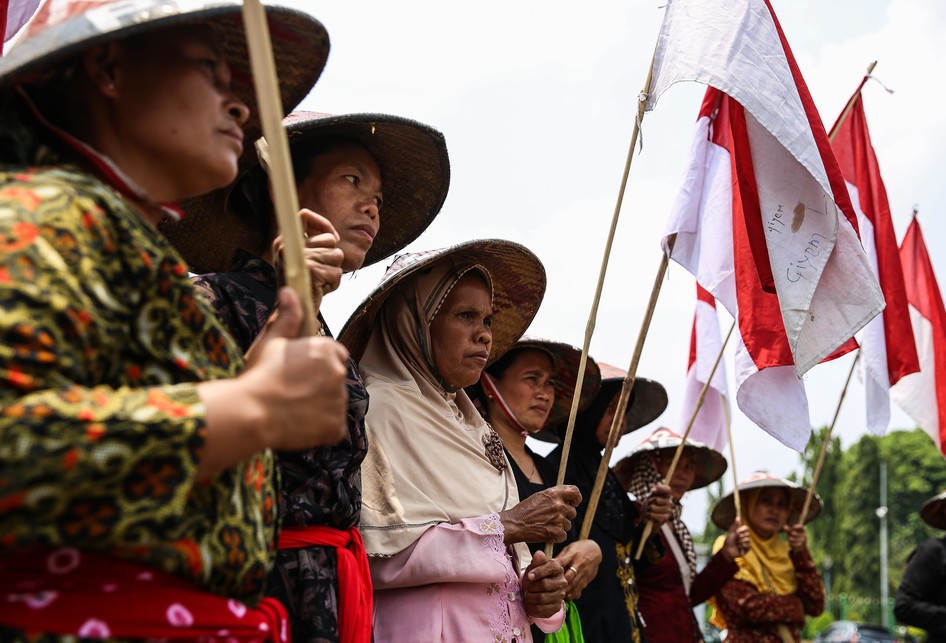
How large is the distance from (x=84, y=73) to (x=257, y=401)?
0.76m

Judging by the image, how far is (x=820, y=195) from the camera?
4.03 metres

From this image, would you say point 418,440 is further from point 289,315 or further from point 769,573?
point 769,573

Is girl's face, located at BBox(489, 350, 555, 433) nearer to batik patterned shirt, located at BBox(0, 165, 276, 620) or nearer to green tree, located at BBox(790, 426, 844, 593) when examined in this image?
batik patterned shirt, located at BBox(0, 165, 276, 620)

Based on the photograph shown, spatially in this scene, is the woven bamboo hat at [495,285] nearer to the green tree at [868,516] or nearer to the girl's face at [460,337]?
the girl's face at [460,337]

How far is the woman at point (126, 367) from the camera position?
1.31m

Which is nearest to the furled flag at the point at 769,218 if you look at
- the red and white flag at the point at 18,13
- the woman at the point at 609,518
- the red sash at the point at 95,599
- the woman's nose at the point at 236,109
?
the woman at the point at 609,518

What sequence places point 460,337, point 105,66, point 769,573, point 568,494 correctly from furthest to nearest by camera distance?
point 769,573 < point 460,337 < point 568,494 < point 105,66

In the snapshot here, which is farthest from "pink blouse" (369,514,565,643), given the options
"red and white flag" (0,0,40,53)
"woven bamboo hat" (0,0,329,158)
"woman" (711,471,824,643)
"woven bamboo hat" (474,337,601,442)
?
"woman" (711,471,824,643)

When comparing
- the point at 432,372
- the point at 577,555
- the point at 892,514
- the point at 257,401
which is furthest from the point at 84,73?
the point at 892,514

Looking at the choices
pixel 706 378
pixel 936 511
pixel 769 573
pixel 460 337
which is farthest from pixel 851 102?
pixel 936 511

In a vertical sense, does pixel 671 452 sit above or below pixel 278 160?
below

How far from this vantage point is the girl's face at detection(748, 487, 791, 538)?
24.5 ft

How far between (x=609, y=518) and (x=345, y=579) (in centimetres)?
291

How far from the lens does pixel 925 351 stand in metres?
6.60
